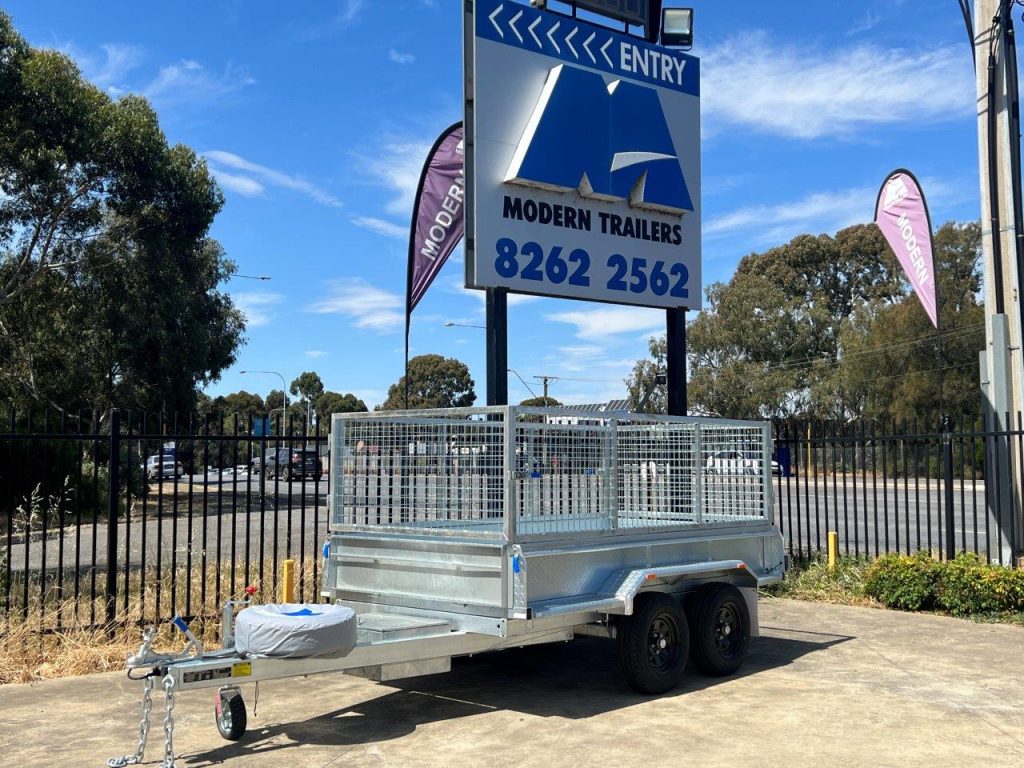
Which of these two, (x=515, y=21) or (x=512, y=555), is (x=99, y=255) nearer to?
(x=515, y=21)

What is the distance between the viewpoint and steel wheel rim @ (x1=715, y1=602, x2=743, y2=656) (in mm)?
7418

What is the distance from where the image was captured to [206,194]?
26.2m

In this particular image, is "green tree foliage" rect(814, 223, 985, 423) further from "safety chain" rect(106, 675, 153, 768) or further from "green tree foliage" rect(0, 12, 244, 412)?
"safety chain" rect(106, 675, 153, 768)

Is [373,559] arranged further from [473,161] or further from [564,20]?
[564,20]

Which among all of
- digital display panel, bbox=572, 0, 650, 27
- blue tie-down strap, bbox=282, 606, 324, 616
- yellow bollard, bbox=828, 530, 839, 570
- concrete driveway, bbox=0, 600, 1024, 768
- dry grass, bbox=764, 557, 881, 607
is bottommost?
concrete driveway, bbox=0, 600, 1024, 768

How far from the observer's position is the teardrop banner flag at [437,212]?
10.5m

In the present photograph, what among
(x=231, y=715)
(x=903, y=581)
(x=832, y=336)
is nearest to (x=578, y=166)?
(x=903, y=581)

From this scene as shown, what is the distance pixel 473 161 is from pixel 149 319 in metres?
18.1

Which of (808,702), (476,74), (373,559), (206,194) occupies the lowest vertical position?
(808,702)

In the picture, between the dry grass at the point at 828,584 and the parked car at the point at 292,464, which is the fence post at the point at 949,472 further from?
the parked car at the point at 292,464

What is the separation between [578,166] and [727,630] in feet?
17.9

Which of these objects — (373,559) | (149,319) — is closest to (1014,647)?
(373,559)

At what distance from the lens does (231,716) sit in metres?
5.49

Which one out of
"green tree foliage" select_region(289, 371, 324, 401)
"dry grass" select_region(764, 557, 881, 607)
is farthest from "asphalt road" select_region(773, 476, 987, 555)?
"green tree foliage" select_region(289, 371, 324, 401)
